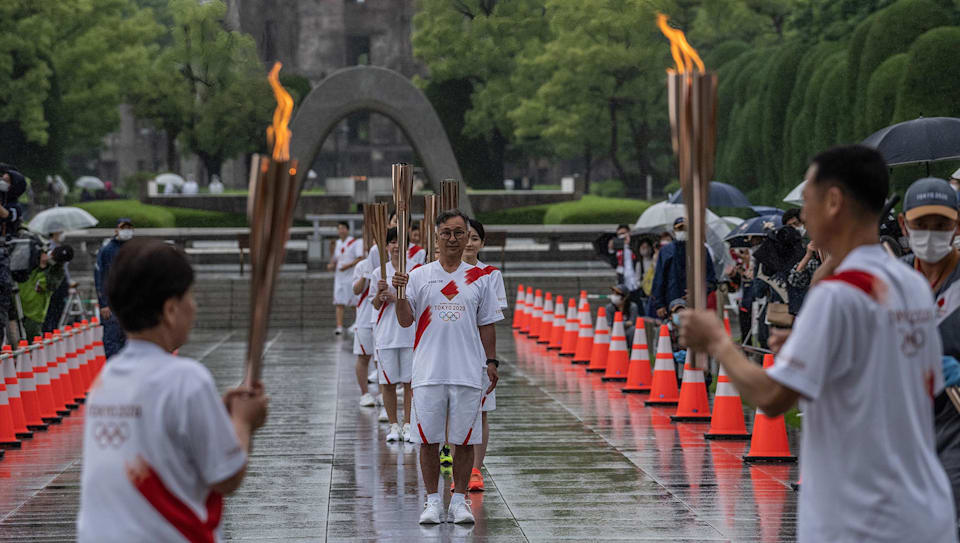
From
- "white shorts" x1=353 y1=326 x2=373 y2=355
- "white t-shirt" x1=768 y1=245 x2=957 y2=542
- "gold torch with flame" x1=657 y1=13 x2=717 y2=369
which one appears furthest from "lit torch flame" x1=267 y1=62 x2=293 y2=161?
"white shorts" x1=353 y1=326 x2=373 y2=355

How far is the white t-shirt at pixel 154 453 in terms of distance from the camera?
355 centimetres

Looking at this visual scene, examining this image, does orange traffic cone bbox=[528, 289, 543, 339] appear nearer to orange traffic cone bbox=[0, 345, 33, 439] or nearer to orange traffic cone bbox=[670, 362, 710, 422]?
orange traffic cone bbox=[670, 362, 710, 422]

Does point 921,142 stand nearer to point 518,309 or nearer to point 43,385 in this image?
point 43,385

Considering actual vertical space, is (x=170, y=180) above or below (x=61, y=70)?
below

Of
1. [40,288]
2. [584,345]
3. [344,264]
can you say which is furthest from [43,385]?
[344,264]

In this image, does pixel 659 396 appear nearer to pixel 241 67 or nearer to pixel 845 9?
pixel 845 9

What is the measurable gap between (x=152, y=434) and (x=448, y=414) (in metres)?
4.53

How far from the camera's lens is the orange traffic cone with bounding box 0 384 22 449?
11445mm

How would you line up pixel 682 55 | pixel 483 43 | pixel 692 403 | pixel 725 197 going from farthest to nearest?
pixel 483 43, pixel 725 197, pixel 692 403, pixel 682 55

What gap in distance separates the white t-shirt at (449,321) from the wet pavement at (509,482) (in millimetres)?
873

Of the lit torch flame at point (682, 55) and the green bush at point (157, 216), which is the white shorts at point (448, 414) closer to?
the lit torch flame at point (682, 55)

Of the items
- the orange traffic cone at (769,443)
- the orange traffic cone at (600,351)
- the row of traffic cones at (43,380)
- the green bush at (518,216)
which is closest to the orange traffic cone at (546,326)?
the orange traffic cone at (600,351)

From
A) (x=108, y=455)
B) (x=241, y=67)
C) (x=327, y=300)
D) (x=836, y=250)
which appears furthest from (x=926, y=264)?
(x=241, y=67)

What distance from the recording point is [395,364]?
11.3 m
